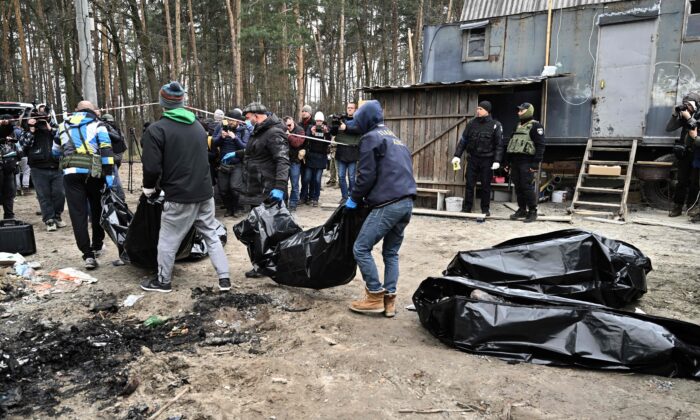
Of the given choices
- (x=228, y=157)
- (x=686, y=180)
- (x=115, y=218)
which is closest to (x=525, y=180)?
(x=686, y=180)

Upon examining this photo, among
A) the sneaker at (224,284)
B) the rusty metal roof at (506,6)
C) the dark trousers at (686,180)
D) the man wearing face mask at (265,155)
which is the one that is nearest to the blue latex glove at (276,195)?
the man wearing face mask at (265,155)

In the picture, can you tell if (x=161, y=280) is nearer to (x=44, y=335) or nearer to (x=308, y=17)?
(x=44, y=335)

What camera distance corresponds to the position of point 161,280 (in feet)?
14.5

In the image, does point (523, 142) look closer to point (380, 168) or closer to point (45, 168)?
point (380, 168)

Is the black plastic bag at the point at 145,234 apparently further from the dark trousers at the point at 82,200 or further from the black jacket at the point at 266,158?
the black jacket at the point at 266,158

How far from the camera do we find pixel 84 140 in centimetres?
505

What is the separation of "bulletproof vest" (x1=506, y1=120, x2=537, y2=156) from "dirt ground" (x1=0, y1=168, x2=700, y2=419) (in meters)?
3.20

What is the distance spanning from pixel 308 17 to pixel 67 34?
398 inches

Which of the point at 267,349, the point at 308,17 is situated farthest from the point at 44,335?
the point at 308,17

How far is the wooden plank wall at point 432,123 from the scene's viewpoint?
8.95 meters

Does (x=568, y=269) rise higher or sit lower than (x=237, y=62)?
lower

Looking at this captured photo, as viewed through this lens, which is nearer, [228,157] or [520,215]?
[228,157]

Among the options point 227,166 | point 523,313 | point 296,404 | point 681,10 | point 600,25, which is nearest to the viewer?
point 296,404

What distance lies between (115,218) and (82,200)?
48 centimetres
